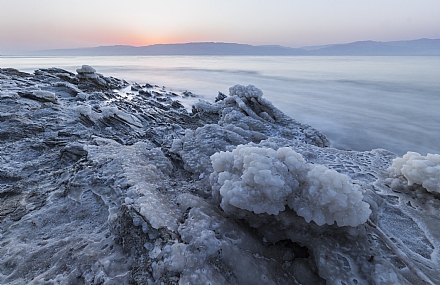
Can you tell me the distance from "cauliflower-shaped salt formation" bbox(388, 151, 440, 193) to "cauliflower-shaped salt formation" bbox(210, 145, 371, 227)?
1198 mm

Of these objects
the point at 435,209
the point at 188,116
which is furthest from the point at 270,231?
the point at 188,116

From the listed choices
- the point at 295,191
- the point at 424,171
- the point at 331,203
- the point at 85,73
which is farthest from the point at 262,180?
the point at 85,73

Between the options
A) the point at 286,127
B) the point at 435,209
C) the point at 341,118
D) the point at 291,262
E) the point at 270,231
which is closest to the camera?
the point at 291,262

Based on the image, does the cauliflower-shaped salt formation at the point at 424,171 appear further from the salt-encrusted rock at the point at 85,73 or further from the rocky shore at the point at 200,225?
the salt-encrusted rock at the point at 85,73

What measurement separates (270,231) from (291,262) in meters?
0.25

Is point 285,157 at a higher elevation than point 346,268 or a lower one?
higher

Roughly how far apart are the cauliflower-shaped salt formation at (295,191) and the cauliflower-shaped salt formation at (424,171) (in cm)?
120

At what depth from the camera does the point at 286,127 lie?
19.8 feet

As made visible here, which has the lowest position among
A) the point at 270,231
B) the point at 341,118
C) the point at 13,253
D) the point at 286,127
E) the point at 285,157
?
the point at 341,118

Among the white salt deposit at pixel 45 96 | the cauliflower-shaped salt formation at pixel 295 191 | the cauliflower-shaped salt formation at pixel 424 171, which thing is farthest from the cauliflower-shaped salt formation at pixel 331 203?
the white salt deposit at pixel 45 96

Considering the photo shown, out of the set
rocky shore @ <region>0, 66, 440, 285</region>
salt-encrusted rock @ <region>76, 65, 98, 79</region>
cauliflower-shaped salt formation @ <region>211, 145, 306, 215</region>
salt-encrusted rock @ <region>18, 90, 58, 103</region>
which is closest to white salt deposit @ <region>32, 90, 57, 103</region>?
salt-encrusted rock @ <region>18, 90, 58, 103</region>

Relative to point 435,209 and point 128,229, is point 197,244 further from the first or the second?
point 435,209

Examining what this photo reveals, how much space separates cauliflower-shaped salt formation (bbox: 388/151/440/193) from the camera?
8.09 feet

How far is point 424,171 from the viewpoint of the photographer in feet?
8.28
